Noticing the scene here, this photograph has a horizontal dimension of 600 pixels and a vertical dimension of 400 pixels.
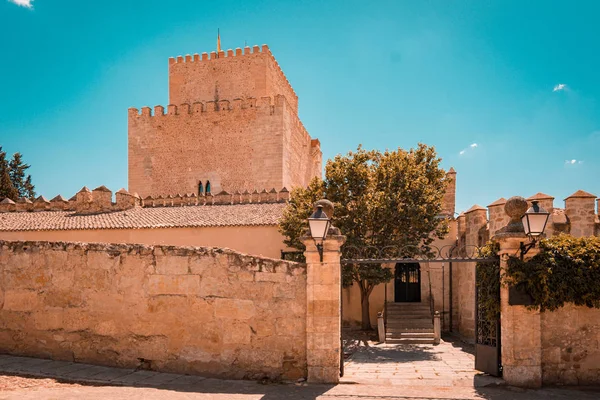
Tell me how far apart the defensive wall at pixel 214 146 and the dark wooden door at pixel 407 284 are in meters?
→ 11.2

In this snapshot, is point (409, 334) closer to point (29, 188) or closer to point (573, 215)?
point (573, 215)

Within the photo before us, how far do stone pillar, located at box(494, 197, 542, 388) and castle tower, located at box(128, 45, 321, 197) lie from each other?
20239 mm

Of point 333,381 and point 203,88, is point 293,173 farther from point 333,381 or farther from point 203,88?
point 333,381

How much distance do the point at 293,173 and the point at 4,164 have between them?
22188mm

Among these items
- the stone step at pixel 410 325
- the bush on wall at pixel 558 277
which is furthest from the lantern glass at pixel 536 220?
the stone step at pixel 410 325

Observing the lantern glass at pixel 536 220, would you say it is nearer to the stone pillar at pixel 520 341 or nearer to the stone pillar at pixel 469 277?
the stone pillar at pixel 520 341

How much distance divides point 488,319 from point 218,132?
23.0m

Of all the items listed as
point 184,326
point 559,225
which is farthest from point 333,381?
point 559,225

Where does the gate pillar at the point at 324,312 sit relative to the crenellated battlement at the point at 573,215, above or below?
below

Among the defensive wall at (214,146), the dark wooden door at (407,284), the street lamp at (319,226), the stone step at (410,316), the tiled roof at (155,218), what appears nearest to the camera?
the street lamp at (319,226)

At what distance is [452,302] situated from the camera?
664 inches

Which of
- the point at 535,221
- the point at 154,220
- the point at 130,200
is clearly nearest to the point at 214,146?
the point at 130,200

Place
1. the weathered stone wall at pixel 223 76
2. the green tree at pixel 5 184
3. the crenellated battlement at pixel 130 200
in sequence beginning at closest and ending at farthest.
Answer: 1. the crenellated battlement at pixel 130 200
2. the weathered stone wall at pixel 223 76
3. the green tree at pixel 5 184

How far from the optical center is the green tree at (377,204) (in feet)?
45.3
